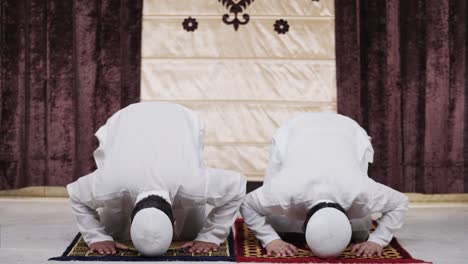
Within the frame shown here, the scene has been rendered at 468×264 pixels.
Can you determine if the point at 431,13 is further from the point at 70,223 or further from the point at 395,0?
the point at 70,223

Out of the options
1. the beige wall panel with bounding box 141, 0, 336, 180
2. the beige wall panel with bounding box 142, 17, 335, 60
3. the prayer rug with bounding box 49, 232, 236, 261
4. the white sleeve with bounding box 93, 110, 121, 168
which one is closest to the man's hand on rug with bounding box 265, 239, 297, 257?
the prayer rug with bounding box 49, 232, 236, 261

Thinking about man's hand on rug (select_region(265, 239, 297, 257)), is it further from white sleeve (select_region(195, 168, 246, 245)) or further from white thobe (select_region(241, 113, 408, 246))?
white sleeve (select_region(195, 168, 246, 245))

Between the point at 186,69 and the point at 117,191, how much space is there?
1.88m

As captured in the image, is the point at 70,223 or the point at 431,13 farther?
the point at 431,13

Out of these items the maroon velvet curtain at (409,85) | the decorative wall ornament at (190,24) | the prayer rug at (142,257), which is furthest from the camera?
the decorative wall ornament at (190,24)

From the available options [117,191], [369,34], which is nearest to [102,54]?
[369,34]

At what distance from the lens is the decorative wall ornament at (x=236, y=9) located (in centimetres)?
417

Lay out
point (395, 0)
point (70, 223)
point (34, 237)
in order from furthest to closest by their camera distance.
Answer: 1. point (395, 0)
2. point (70, 223)
3. point (34, 237)

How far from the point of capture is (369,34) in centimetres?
409

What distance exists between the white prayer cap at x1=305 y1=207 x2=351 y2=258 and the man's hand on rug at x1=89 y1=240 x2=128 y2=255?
2.15 feet

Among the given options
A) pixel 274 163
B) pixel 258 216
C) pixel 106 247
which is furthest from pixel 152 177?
pixel 274 163

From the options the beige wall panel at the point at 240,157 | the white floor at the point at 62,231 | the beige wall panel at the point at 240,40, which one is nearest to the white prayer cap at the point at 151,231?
the white floor at the point at 62,231

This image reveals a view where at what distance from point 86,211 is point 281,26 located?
2030 millimetres

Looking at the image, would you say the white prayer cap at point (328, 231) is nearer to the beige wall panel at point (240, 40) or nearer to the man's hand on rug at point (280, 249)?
the man's hand on rug at point (280, 249)
